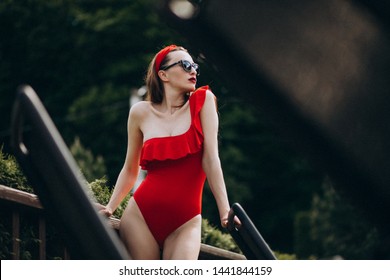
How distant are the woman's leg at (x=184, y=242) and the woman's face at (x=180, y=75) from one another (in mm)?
511

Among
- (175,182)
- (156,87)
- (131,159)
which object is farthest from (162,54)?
(175,182)

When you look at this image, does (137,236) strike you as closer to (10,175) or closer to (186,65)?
(186,65)

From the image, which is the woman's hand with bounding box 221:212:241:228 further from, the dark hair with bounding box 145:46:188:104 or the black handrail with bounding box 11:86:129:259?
the black handrail with bounding box 11:86:129:259

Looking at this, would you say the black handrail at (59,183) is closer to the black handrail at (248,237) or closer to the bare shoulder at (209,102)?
the black handrail at (248,237)

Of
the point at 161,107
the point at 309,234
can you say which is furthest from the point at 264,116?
the point at 309,234

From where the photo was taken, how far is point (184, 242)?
9.58 feet

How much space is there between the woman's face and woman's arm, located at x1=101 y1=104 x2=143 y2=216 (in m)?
0.16

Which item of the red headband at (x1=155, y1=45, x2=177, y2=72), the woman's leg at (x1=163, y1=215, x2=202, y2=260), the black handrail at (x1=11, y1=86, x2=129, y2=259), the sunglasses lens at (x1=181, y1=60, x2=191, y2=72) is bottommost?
the woman's leg at (x1=163, y1=215, x2=202, y2=260)

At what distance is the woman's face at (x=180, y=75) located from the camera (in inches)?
123

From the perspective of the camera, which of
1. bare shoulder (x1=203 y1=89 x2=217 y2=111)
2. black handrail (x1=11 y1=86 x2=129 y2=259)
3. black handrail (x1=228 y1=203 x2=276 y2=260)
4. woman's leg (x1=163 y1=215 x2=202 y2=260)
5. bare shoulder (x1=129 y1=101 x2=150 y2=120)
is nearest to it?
black handrail (x1=11 y1=86 x2=129 y2=259)

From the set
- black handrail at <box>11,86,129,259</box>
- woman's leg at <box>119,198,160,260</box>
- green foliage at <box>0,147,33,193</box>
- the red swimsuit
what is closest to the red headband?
the red swimsuit

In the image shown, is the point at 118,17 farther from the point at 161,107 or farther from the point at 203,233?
the point at 161,107

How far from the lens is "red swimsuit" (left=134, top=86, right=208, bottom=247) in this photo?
2.93 meters

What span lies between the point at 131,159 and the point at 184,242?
43 cm
